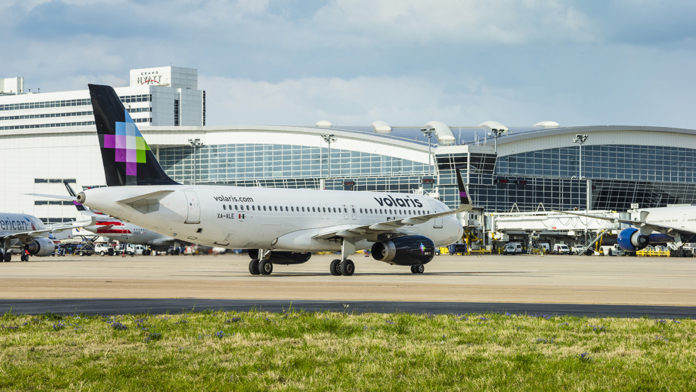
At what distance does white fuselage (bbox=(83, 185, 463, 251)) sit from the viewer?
32.5 meters

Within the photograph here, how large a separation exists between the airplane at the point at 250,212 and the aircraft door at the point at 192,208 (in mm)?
40

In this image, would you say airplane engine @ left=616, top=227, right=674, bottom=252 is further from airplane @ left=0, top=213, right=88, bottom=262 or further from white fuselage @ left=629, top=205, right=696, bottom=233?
airplane @ left=0, top=213, right=88, bottom=262

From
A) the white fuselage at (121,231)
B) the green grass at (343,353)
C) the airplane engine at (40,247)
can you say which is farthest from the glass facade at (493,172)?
the green grass at (343,353)

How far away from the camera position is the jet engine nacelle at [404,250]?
121 ft

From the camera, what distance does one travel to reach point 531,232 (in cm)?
11550

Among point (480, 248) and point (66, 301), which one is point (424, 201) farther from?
point (480, 248)

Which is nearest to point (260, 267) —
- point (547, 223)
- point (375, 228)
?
point (375, 228)

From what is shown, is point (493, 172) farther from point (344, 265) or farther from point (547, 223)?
point (344, 265)

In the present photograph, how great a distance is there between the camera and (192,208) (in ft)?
110

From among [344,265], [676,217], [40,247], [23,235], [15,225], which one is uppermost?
[676,217]

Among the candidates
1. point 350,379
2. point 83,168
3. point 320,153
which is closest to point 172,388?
point 350,379

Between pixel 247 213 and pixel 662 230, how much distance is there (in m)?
49.2

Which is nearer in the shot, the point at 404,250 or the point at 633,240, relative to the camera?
the point at 404,250

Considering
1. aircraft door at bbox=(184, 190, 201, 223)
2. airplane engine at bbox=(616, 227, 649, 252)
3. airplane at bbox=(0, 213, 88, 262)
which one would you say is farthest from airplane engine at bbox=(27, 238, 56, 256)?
airplane engine at bbox=(616, 227, 649, 252)
